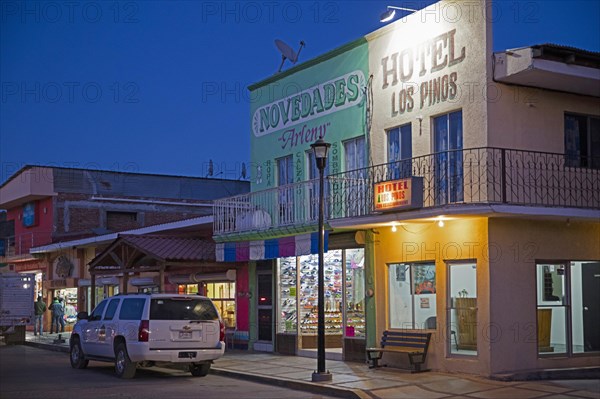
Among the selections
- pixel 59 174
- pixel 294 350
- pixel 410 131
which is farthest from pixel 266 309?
pixel 59 174

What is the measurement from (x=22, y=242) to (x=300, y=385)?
30052mm

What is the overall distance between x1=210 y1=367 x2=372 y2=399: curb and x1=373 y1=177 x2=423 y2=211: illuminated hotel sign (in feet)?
12.8

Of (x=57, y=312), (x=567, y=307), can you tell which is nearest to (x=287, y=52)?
(x=567, y=307)

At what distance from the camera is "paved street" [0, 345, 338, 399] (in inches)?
570

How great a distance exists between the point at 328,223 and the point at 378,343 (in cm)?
297

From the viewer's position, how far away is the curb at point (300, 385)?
14.6 metres

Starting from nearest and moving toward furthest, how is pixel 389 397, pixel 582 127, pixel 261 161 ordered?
pixel 389 397
pixel 582 127
pixel 261 161

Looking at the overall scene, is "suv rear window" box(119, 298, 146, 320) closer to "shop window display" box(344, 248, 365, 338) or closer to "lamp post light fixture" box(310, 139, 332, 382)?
"lamp post light fixture" box(310, 139, 332, 382)

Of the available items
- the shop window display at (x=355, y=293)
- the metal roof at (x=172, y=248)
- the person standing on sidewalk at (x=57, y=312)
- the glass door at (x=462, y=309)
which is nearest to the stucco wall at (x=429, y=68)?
the shop window display at (x=355, y=293)

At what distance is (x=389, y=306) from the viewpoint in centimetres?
1872

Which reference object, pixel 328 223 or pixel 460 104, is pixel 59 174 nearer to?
pixel 328 223

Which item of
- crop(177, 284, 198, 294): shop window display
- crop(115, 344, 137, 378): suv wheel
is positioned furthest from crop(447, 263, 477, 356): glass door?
crop(177, 284, 198, 294): shop window display

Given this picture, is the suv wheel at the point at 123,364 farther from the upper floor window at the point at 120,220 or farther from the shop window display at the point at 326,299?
the upper floor window at the point at 120,220

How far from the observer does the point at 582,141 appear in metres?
17.9
